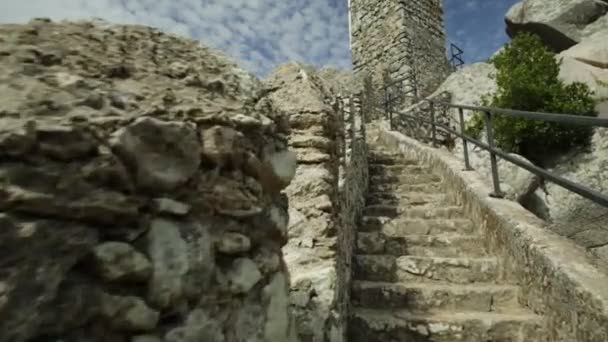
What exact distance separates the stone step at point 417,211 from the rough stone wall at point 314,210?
3.82 ft

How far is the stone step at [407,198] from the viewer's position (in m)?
4.15

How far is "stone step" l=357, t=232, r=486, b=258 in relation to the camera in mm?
3129

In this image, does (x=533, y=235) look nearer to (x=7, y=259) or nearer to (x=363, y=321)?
(x=363, y=321)

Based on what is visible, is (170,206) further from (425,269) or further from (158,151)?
(425,269)

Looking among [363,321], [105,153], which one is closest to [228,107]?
[105,153]

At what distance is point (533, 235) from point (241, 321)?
2.08 meters

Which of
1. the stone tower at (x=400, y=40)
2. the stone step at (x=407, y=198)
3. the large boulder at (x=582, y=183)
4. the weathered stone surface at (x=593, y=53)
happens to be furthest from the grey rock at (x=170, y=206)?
the stone tower at (x=400, y=40)

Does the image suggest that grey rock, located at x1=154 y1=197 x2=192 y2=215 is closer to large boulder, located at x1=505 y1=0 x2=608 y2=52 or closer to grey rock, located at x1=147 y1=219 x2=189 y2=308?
grey rock, located at x1=147 y1=219 x2=189 y2=308

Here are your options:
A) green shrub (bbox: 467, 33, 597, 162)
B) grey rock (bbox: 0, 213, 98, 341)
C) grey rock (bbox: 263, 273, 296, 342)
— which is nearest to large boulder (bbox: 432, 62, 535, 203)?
green shrub (bbox: 467, 33, 597, 162)

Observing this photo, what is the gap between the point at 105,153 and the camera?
75cm

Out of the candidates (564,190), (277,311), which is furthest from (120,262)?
(564,190)

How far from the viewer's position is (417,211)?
3.78 meters

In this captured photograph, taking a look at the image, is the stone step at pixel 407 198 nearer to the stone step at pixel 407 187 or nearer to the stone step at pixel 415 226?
the stone step at pixel 407 187

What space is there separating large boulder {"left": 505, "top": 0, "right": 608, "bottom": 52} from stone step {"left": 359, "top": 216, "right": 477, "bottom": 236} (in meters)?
11.9
